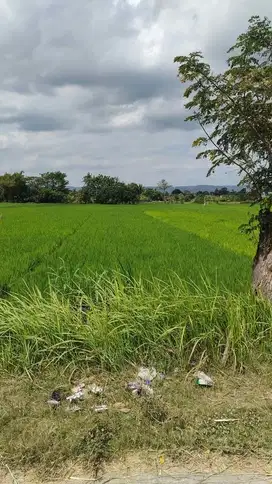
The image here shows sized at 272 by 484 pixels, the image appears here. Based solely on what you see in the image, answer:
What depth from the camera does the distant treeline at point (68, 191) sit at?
93.4 meters

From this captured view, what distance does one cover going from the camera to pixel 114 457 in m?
2.53

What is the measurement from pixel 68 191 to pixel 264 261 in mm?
106803

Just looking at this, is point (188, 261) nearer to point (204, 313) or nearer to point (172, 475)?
point (204, 313)

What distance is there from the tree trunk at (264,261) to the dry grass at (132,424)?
3.75 feet

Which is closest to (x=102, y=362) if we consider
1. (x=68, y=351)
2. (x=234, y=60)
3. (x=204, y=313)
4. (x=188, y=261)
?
(x=68, y=351)

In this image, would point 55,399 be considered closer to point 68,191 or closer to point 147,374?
point 147,374

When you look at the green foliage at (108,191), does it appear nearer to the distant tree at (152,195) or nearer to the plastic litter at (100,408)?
the distant tree at (152,195)

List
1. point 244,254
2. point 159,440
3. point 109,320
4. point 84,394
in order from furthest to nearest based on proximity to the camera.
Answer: point 244,254, point 109,320, point 84,394, point 159,440

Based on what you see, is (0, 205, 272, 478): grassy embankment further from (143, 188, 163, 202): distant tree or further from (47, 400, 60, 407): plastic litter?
(143, 188, 163, 202): distant tree

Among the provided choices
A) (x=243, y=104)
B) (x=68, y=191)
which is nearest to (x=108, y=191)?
(x=68, y=191)

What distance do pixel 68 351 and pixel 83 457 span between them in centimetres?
129

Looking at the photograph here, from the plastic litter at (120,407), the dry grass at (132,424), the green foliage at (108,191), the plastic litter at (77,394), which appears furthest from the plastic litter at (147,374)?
the green foliage at (108,191)

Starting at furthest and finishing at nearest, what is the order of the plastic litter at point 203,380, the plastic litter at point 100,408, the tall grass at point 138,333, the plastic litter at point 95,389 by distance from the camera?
1. the tall grass at point 138,333
2. the plastic litter at point 203,380
3. the plastic litter at point 95,389
4. the plastic litter at point 100,408

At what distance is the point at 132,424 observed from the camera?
2.81 metres
